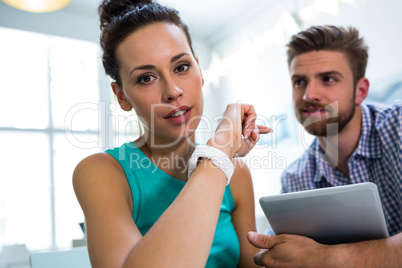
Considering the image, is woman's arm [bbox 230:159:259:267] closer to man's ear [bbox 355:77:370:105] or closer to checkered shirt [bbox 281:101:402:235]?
checkered shirt [bbox 281:101:402:235]

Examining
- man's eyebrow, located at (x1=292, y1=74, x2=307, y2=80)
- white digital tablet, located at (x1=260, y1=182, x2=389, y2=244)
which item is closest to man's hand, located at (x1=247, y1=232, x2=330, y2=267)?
white digital tablet, located at (x1=260, y1=182, x2=389, y2=244)

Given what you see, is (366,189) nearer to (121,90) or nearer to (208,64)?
(121,90)

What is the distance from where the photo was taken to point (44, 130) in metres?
4.19

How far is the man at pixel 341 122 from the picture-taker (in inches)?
62.2

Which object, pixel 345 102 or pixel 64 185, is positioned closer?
pixel 345 102

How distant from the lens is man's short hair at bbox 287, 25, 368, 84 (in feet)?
6.30

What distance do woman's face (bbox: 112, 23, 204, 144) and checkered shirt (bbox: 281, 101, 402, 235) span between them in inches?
36.5

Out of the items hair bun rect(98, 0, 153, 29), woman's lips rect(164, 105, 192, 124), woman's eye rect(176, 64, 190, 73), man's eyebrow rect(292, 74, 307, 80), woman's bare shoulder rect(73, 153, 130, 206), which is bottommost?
woman's bare shoulder rect(73, 153, 130, 206)

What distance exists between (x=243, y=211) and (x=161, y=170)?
327 millimetres

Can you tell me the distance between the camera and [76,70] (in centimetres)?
446

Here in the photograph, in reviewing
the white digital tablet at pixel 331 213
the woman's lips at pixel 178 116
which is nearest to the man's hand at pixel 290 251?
the white digital tablet at pixel 331 213

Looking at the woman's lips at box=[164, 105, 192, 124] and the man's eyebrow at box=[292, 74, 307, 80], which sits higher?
the man's eyebrow at box=[292, 74, 307, 80]

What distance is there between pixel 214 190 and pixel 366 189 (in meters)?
0.35

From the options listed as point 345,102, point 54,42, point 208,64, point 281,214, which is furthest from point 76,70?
point 281,214
